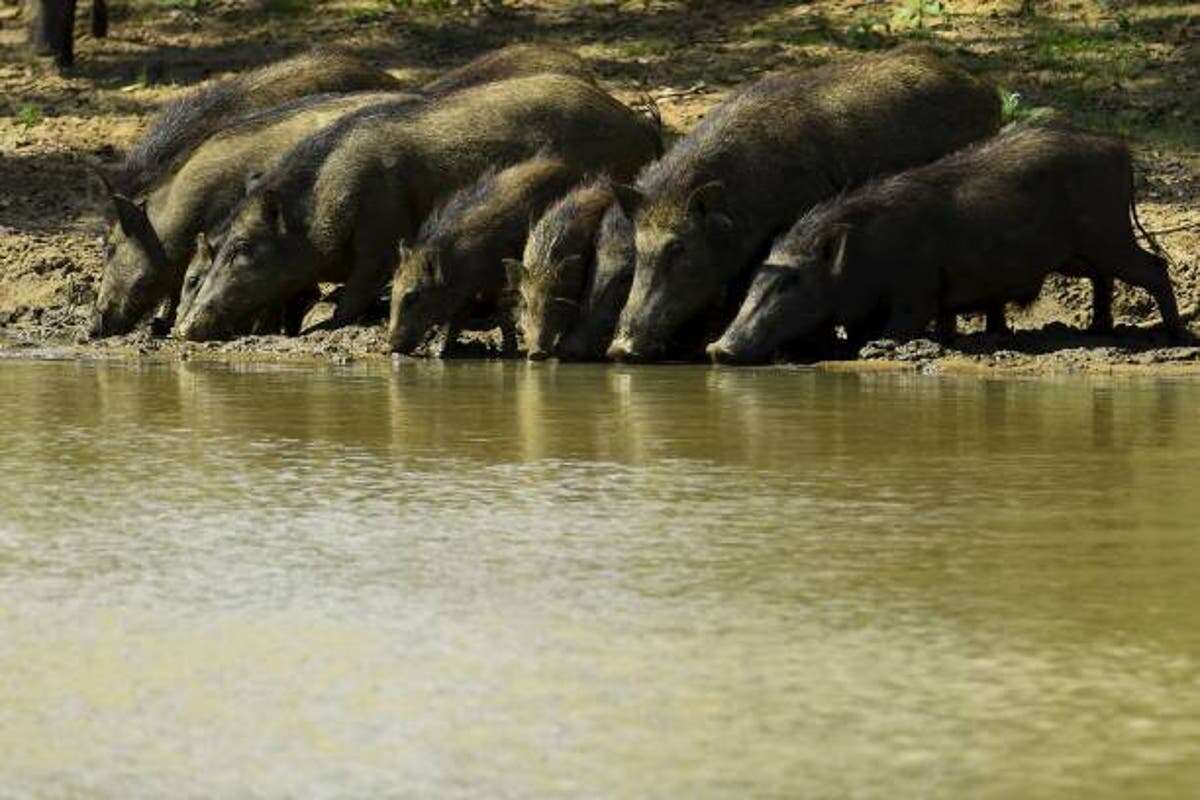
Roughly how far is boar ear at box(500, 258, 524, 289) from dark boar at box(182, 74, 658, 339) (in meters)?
1.36

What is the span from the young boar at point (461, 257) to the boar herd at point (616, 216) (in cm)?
1

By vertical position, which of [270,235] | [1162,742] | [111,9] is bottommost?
[1162,742]

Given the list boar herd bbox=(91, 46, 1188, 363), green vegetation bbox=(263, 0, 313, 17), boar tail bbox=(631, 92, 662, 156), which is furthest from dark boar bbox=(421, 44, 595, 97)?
green vegetation bbox=(263, 0, 313, 17)

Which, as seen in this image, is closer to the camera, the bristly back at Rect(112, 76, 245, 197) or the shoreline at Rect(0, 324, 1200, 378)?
the shoreline at Rect(0, 324, 1200, 378)

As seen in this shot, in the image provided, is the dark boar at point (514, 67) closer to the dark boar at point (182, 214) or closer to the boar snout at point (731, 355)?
the dark boar at point (182, 214)

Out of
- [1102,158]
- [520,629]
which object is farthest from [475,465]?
[1102,158]

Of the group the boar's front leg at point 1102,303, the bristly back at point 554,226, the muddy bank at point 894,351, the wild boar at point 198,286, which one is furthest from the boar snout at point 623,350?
the wild boar at point 198,286

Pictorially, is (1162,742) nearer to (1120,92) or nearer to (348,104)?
(348,104)

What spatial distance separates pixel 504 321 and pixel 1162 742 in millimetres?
10413

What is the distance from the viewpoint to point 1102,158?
14.2m

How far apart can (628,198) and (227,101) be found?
181 inches

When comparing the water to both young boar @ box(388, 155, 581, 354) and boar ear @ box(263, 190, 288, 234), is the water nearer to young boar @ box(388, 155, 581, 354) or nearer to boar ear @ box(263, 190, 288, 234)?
young boar @ box(388, 155, 581, 354)

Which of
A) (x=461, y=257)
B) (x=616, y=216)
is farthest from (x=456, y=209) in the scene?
(x=616, y=216)

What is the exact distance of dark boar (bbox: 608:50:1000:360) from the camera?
567 inches
